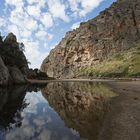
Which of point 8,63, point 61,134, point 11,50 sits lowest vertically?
point 61,134

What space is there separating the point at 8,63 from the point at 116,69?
358 ft

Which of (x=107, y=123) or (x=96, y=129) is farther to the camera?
(x=107, y=123)

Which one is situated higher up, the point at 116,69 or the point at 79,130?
the point at 116,69

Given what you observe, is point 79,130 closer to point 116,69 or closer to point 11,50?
point 11,50

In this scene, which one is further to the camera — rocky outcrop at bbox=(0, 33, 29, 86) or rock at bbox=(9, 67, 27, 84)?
rock at bbox=(9, 67, 27, 84)

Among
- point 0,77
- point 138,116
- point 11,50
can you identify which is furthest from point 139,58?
point 138,116

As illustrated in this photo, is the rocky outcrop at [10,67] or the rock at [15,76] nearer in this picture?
the rocky outcrop at [10,67]

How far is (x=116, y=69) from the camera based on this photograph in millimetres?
185250

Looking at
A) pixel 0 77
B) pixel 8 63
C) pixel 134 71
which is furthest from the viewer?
pixel 134 71

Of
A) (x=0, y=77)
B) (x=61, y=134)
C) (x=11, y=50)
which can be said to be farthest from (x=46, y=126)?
(x=11, y=50)

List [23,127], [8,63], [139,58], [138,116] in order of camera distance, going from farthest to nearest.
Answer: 1. [139,58]
2. [8,63]
3. [138,116]
4. [23,127]

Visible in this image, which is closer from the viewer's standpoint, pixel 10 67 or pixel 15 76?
pixel 15 76

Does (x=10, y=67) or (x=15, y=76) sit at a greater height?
(x=10, y=67)

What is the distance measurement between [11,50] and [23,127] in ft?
278
